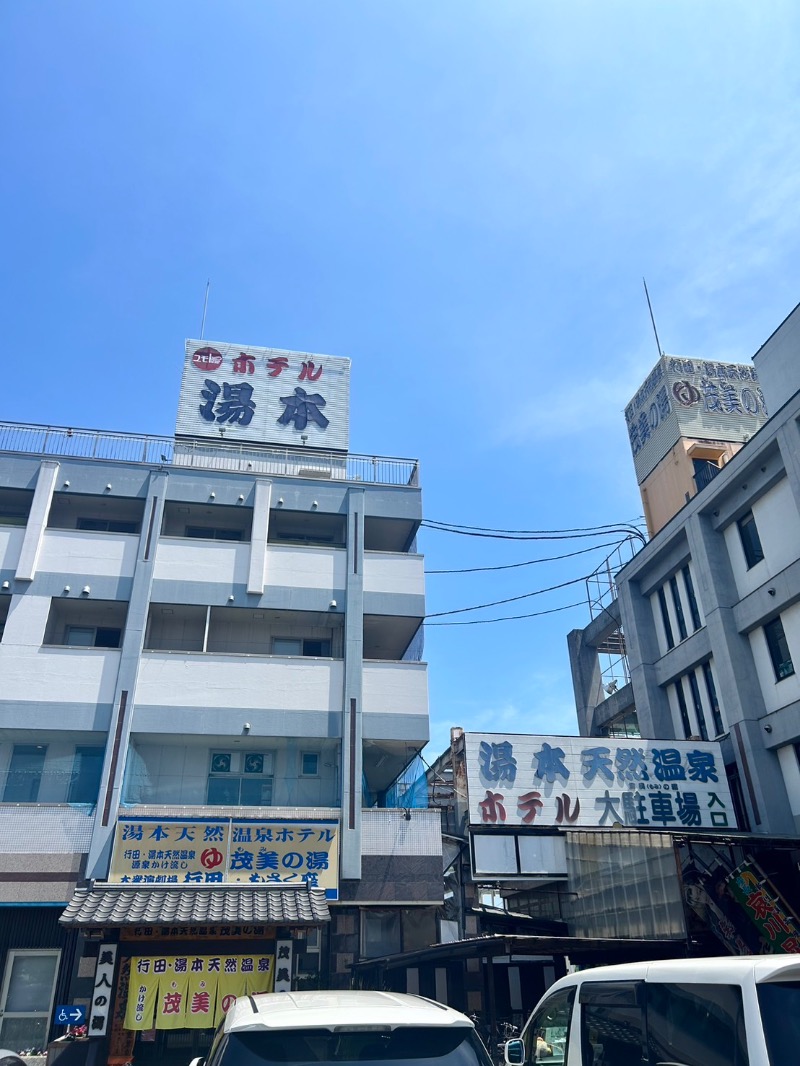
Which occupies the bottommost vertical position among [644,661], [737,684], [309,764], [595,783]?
[595,783]

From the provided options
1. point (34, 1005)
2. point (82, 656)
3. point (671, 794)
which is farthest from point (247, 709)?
point (671, 794)

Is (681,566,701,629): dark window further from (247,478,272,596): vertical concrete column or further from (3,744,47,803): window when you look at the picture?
(3,744,47,803): window

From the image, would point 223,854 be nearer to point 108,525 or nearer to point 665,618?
point 108,525

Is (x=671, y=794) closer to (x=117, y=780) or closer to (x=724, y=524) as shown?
(x=724, y=524)

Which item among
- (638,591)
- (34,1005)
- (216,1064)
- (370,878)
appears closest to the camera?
(216,1064)

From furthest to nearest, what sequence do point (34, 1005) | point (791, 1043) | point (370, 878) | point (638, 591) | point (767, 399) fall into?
point (638, 591) → point (767, 399) → point (370, 878) → point (34, 1005) → point (791, 1043)

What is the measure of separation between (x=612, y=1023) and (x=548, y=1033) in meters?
2.16

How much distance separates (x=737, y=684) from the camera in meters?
22.6

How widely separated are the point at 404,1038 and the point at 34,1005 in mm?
17220

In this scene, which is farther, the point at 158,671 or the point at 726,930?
the point at 158,671

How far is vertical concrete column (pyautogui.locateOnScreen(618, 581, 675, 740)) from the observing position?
2664 cm

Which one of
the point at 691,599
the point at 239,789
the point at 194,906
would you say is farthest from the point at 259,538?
the point at 691,599

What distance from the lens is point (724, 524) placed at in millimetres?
24766

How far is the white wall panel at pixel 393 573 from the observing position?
2322cm
